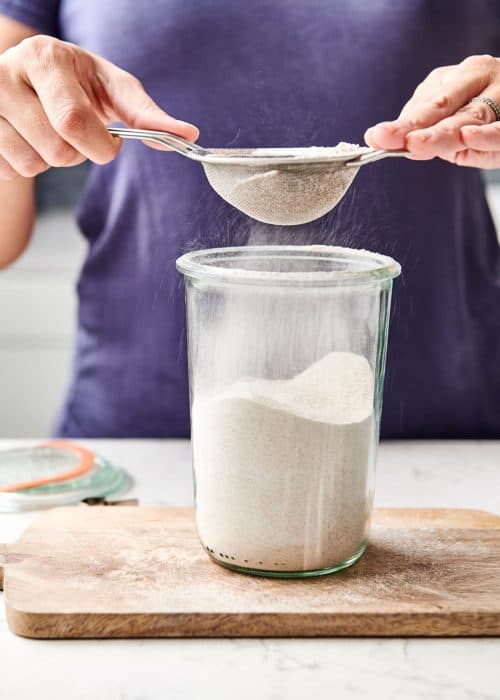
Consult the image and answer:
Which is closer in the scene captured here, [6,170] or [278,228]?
[6,170]

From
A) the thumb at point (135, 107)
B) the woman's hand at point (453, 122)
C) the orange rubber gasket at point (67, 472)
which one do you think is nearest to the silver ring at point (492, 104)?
the woman's hand at point (453, 122)

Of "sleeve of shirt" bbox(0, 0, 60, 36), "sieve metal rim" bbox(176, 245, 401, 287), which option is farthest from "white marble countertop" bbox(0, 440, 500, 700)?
"sleeve of shirt" bbox(0, 0, 60, 36)

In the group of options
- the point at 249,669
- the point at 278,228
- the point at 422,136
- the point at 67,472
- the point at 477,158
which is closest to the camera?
the point at 249,669

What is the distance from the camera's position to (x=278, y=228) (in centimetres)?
113

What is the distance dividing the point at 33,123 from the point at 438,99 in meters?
0.35

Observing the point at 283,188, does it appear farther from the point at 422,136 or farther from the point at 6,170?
the point at 6,170

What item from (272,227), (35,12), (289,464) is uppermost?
(35,12)

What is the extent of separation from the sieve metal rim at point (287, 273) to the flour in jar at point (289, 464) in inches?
2.4

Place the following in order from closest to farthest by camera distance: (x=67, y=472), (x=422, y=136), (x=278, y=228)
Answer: (x=422, y=136)
(x=67, y=472)
(x=278, y=228)

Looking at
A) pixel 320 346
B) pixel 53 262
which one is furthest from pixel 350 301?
pixel 53 262

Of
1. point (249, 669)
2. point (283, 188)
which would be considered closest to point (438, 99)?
point (283, 188)

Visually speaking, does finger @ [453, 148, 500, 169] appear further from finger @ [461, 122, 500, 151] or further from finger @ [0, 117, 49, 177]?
finger @ [0, 117, 49, 177]

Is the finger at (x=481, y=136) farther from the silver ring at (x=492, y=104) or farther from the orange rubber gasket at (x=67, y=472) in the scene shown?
the orange rubber gasket at (x=67, y=472)

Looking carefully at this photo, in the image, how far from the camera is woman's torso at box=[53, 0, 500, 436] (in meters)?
1.17
